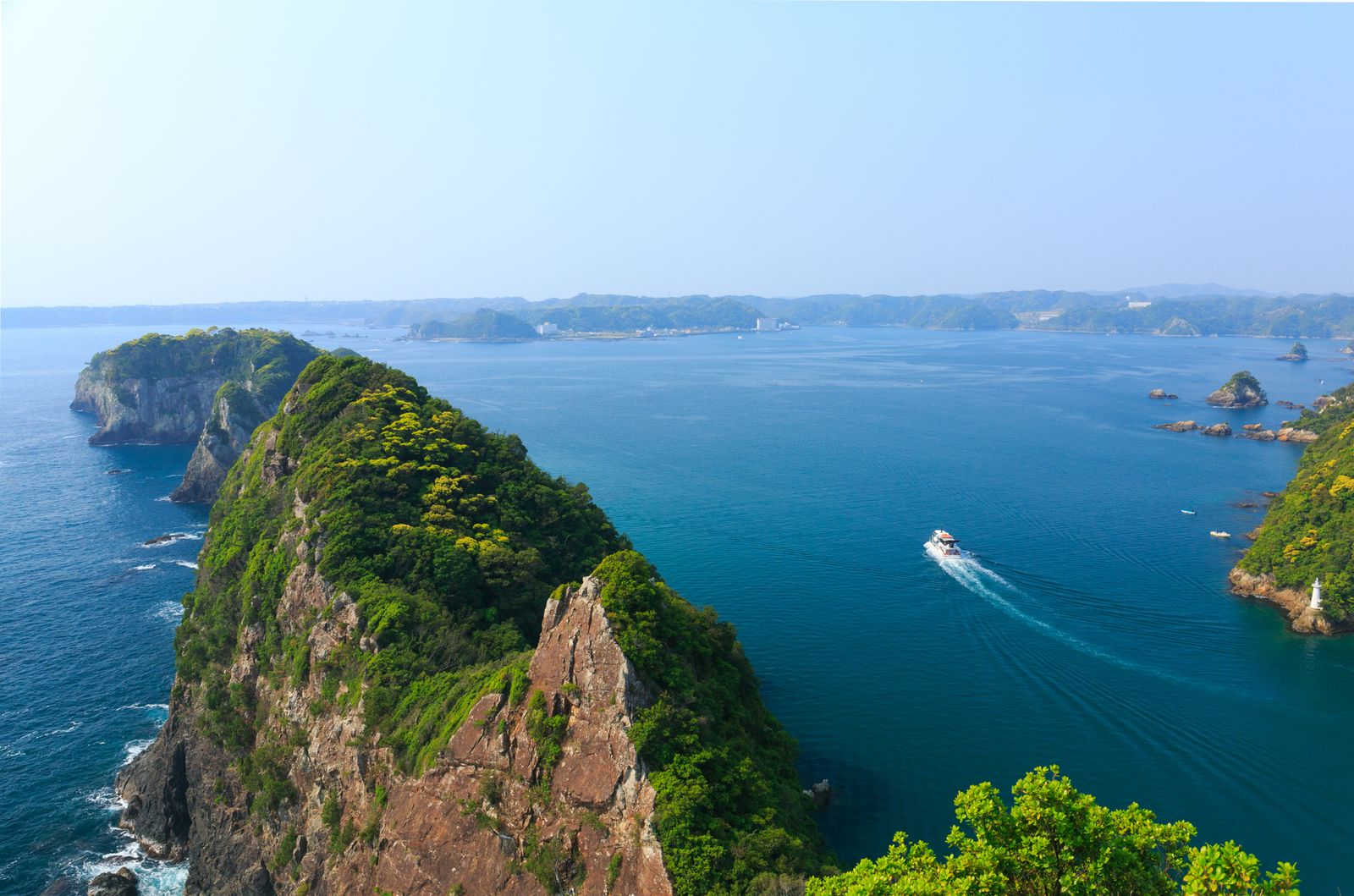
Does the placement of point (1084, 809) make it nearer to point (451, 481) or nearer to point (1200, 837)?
point (1200, 837)

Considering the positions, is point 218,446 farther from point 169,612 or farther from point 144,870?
point 144,870

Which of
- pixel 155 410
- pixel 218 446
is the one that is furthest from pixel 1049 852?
pixel 155 410

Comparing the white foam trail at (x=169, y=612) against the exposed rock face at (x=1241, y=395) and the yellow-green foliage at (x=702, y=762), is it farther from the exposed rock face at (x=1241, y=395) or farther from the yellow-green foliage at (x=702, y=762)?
the exposed rock face at (x=1241, y=395)

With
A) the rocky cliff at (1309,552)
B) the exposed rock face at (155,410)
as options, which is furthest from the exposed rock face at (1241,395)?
the exposed rock face at (155,410)

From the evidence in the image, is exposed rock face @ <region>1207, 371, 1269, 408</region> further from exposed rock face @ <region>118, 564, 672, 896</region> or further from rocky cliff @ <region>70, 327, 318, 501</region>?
rocky cliff @ <region>70, 327, 318, 501</region>

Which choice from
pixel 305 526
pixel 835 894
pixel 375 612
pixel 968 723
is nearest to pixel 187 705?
pixel 305 526

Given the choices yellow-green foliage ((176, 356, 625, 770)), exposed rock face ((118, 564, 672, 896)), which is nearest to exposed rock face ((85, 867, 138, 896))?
exposed rock face ((118, 564, 672, 896))
